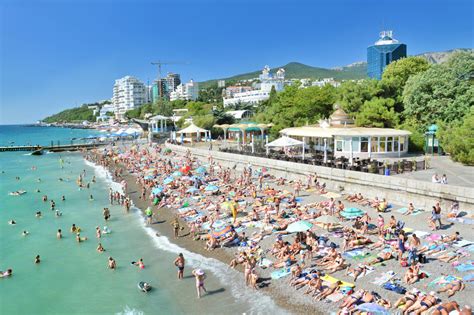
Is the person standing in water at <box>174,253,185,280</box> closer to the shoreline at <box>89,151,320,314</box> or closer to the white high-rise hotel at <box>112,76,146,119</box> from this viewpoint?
the shoreline at <box>89,151,320,314</box>

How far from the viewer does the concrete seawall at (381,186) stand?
1645 centimetres

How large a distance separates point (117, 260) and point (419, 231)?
12.2 m

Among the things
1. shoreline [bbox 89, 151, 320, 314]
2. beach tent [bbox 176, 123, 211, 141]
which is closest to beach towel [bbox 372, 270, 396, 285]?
shoreline [bbox 89, 151, 320, 314]

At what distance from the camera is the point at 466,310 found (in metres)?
8.59

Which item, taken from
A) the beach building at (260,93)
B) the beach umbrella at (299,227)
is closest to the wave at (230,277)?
the beach umbrella at (299,227)

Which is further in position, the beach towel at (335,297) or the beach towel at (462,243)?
the beach towel at (462,243)

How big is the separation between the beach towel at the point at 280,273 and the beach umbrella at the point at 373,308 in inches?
130

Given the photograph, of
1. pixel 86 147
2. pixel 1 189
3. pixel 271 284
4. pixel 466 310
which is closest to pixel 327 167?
pixel 271 284

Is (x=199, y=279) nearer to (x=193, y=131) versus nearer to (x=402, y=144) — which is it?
(x=402, y=144)

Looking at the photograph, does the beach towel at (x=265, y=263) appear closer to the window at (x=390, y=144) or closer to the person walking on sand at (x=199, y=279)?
the person walking on sand at (x=199, y=279)

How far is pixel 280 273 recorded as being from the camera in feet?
41.4

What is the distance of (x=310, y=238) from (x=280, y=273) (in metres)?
2.21

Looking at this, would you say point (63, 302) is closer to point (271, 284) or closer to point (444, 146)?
point (271, 284)

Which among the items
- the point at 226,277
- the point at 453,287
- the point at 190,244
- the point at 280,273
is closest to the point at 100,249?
the point at 190,244
